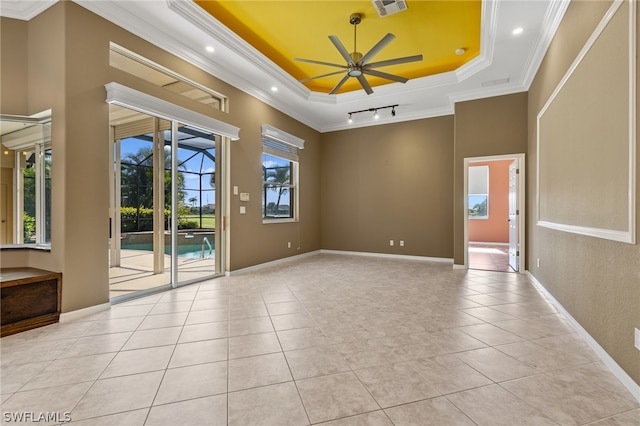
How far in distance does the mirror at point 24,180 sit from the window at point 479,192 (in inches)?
412

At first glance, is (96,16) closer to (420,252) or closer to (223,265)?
(223,265)

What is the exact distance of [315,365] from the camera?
2086mm

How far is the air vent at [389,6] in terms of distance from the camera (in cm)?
325

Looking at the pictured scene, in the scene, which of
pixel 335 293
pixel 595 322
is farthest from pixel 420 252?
pixel 595 322

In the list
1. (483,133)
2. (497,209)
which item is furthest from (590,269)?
(497,209)

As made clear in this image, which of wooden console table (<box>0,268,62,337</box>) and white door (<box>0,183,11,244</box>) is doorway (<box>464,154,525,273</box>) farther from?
white door (<box>0,183,11,244</box>)

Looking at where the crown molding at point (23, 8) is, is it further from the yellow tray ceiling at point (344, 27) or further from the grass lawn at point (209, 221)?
the grass lawn at point (209, 221)

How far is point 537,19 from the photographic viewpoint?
340cm

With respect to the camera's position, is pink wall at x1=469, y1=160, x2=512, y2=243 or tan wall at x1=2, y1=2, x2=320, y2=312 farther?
pink wall at x1=469, y1=160, x2=512, y2=243

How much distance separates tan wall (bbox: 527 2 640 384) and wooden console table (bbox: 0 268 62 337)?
15.3 feet

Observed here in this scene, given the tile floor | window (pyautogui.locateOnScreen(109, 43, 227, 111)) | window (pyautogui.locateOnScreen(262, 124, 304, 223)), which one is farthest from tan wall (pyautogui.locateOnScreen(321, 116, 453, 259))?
Result: window (pyautogui.locateOnScreen(109, 43, 227, 111))

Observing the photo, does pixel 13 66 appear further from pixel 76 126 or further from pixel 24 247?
pixel 24 247

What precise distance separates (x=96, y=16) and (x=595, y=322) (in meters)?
5.57

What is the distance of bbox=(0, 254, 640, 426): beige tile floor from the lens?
5.25 ft
